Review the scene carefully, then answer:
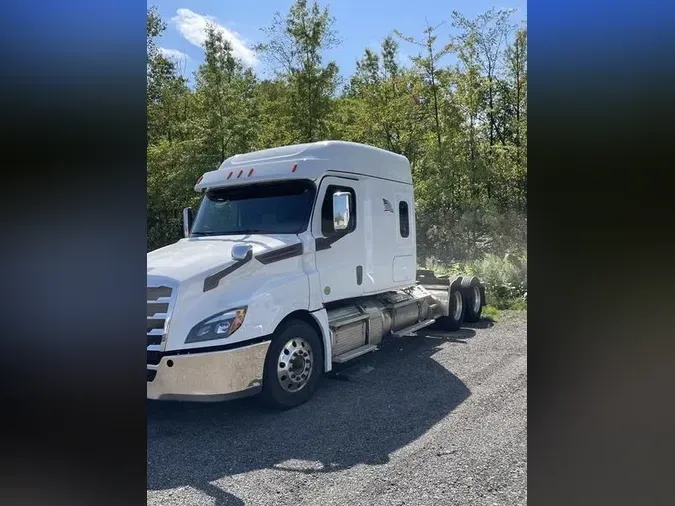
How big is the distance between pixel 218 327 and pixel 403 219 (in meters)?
1.20

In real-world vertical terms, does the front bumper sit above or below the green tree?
below

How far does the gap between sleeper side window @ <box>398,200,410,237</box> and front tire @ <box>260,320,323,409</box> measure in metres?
0.76

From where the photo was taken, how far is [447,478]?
1916mm

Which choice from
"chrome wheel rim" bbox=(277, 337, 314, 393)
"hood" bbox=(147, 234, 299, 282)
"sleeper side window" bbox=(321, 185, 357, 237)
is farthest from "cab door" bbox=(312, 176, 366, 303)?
"chrome wheel rim" bbox=(277, 337, 314, 393)

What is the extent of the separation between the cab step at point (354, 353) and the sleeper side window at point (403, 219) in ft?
2.20

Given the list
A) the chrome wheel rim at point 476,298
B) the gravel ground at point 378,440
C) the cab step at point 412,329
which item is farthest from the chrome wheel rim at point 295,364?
the chrome wheel rim at point 476,298

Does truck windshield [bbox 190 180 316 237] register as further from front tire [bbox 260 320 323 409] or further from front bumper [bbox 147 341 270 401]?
front bumper [bbox 147 341 270 401]

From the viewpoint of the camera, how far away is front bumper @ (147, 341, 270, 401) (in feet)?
7.13

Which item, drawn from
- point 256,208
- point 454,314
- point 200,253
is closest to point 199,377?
point 200,253

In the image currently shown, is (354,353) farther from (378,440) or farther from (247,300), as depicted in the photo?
(247,300)
